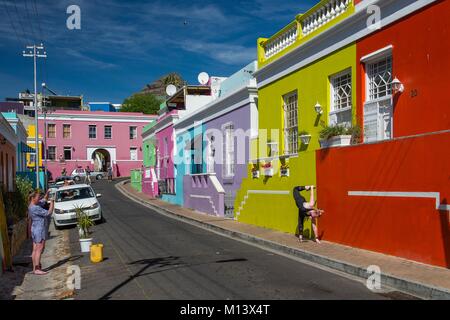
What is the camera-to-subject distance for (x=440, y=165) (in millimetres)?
9031

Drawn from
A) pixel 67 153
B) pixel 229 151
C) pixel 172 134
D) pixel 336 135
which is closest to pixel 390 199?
pixel 336 135

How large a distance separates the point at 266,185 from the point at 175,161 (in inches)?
598

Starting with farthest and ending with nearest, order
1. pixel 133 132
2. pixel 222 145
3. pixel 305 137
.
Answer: pixel 133 132 < pixel 222 145 < pixel 305 137

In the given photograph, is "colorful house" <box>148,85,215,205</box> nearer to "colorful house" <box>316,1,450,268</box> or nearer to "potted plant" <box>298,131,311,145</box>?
"potted plant" <box>298,131,311,145</box>

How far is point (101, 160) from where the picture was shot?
215 ft

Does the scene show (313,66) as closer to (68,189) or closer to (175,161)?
(68,189)

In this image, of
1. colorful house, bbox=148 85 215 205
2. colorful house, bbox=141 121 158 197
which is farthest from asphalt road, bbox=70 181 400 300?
colorful house, bbox=141 121 158 197

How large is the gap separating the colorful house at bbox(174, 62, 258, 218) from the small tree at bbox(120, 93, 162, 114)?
53186mm

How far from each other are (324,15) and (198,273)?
8300 mm

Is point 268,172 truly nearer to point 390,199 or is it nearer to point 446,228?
point 390,199

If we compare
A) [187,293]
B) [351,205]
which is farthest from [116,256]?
[351,205]

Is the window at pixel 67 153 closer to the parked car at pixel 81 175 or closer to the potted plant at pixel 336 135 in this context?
the parked car at pixel 81 175

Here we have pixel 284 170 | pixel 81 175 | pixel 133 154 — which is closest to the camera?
pixel 284 170

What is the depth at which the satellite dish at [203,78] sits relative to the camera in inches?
1286
